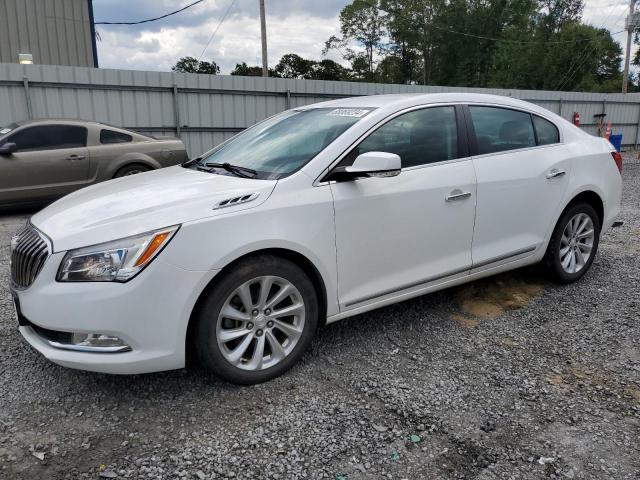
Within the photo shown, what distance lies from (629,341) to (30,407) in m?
3.66

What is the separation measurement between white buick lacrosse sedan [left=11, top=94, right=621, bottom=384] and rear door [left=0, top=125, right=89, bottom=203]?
4.80 m

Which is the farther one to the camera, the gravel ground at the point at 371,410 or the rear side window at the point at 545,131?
the rear side window at the point at 545,131

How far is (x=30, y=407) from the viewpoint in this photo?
2.70 meters

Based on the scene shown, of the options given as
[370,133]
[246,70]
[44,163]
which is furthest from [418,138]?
[246,70]

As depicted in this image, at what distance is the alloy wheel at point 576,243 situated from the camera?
4.38 metres

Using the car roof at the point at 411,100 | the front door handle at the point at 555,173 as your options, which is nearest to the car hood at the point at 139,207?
the car roof at the point at 411,100

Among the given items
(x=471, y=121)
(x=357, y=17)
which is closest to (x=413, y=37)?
(x=357, y=17)

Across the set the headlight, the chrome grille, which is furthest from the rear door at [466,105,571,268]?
the chrome grille

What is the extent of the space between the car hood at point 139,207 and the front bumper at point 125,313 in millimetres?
195

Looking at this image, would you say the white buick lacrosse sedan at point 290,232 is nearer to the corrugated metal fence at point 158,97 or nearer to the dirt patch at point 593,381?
the dirt patch at point 593,381

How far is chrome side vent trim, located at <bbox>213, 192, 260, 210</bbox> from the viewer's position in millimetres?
2703

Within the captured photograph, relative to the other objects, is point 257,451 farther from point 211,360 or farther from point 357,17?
point 357,17

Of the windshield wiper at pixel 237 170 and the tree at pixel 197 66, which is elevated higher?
the tree at pixel 197 66

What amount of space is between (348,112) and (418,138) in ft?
1.65
